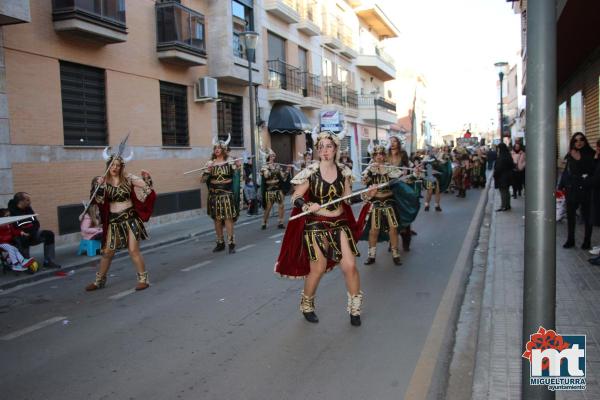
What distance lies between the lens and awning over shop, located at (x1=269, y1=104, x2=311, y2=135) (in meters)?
22.5

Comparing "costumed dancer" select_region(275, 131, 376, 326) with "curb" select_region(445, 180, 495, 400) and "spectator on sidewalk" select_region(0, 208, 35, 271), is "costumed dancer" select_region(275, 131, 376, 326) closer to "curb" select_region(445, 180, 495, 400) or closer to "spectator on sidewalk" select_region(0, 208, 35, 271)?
"curb" select_region(445, 180, 495, 400)

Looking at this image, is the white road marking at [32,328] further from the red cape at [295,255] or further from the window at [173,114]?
the window at [173,114]

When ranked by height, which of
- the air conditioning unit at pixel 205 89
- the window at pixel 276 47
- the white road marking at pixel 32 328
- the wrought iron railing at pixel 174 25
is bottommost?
the white road marking at pixel 32 328

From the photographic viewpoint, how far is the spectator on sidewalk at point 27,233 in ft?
30.4

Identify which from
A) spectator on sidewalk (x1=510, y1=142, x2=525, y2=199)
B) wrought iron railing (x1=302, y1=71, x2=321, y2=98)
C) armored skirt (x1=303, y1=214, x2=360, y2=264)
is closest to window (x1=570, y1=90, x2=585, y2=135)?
spectator on sidewalk (x1=510, y1=142, x2=525, y2=199)

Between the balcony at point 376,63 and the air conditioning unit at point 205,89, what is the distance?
1964cm

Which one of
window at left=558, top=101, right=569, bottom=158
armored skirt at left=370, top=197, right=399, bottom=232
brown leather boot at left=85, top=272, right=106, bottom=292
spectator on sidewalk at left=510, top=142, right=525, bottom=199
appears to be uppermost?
window at left=558, top=101, right=569, bottom=158

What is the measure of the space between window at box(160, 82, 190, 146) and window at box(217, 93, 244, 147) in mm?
2207

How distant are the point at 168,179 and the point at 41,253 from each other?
18.5 feet

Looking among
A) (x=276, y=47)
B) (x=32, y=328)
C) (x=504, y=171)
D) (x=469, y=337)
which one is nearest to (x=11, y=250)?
(x=32, y=328)

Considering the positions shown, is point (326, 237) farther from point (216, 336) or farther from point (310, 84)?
point (310, 84)

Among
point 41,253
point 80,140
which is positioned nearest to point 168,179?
point 80,140

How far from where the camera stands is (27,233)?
9359mm

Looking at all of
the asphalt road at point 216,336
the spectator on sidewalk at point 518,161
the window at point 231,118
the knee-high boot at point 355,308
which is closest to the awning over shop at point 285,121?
the window at point 231,118
